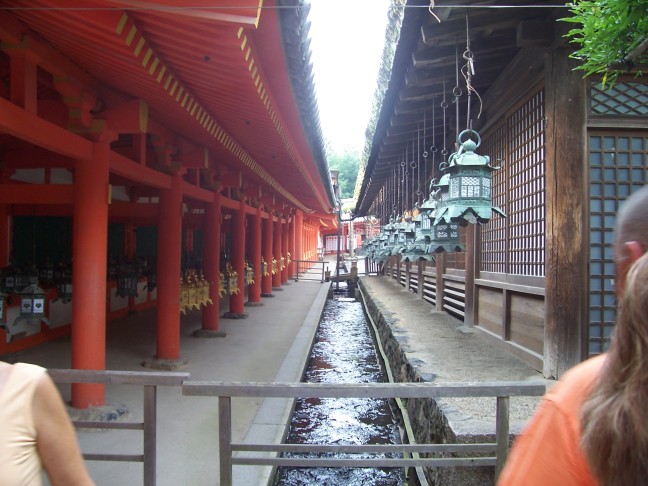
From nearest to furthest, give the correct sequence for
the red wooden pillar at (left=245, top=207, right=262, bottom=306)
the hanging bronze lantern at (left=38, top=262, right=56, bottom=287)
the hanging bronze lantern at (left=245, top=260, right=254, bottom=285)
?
the hanging bronze lantern at (left=38, top=262, right=56, bottom=287) → the hanging bronze lantern at (left=245, top=260, right=254, bottom=285) → the red wooden pillar at (left=245, top=207, right=262, bottom=306)

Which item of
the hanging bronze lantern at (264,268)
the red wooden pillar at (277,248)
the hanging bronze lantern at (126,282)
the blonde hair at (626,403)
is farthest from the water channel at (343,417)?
the red wooden pillar at (277,248)

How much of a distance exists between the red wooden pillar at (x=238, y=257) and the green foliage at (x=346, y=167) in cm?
4128

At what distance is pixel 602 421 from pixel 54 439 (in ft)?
3.95

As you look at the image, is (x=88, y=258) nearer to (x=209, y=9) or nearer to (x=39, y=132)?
(x=39, y=132)

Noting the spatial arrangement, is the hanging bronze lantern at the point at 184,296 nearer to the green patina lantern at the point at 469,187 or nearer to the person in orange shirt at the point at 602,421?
the green patina lantern at the point at 469,187

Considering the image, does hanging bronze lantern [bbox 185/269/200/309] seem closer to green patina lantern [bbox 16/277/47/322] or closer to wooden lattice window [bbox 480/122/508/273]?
green patina lantern [bbox 16/277/47/322]

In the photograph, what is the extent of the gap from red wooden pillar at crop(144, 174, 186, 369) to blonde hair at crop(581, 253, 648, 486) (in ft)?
20.0

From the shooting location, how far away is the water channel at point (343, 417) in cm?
484

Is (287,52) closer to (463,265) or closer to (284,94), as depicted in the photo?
(284,94)

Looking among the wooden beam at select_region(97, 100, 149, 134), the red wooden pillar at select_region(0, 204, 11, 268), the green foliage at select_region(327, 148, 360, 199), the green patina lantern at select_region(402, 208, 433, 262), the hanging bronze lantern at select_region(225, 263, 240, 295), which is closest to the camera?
the wooden beam at select_region(97, 100, 149, 134)

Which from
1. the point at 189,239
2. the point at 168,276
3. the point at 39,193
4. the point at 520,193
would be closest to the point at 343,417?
the point at 168,276

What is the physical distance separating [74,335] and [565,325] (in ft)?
14.8

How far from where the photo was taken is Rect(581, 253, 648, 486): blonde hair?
26.1 inches

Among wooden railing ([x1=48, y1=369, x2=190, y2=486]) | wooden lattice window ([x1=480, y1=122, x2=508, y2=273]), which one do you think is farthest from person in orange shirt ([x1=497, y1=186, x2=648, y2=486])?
wooden lattice window ([x1=480, y1=122, x2=508, y2=273])
